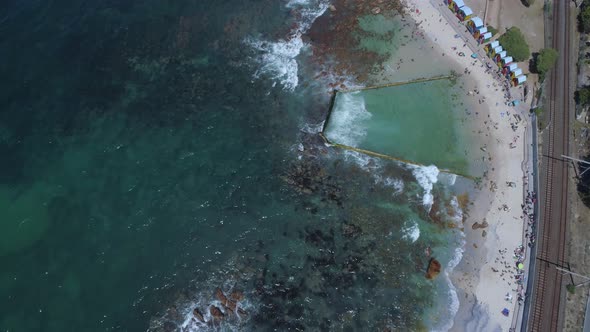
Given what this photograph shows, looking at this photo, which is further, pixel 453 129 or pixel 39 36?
pixel 39 36

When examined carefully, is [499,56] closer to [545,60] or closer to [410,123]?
[545,60]

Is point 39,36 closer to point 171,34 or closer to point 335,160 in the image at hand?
point 171,34

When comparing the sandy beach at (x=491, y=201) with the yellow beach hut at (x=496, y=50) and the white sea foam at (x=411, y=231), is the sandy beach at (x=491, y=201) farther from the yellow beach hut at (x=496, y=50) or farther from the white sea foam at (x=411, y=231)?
the white sea foam at (x=411, y=231)

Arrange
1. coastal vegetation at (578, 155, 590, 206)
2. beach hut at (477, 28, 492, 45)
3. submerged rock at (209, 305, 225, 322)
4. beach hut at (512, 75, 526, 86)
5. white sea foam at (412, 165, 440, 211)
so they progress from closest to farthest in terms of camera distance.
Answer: submerged rock at (209, 305, 225, 322) → coastal vegetation at (578, 155, 590, 206) → white sea foam at (412, 165, 440, 211) → beach hut at (512, 75, 526, 86) → beach hut at (477, 28, 492, 45)

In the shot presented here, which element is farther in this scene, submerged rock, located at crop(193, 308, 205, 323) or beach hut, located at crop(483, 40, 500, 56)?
beach hut, located at crop(483, 40, 500, 56)

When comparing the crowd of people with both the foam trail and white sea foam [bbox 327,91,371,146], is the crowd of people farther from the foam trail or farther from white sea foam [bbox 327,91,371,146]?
white sea foam [bbox 327,91,371,146]

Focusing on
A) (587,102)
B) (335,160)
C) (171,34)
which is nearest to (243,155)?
(335,160)

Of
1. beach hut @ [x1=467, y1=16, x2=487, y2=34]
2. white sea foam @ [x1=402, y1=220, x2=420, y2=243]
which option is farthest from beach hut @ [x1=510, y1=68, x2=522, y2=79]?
white sea foam @ [x1=402, y1=220, x2=420, y2=243]
